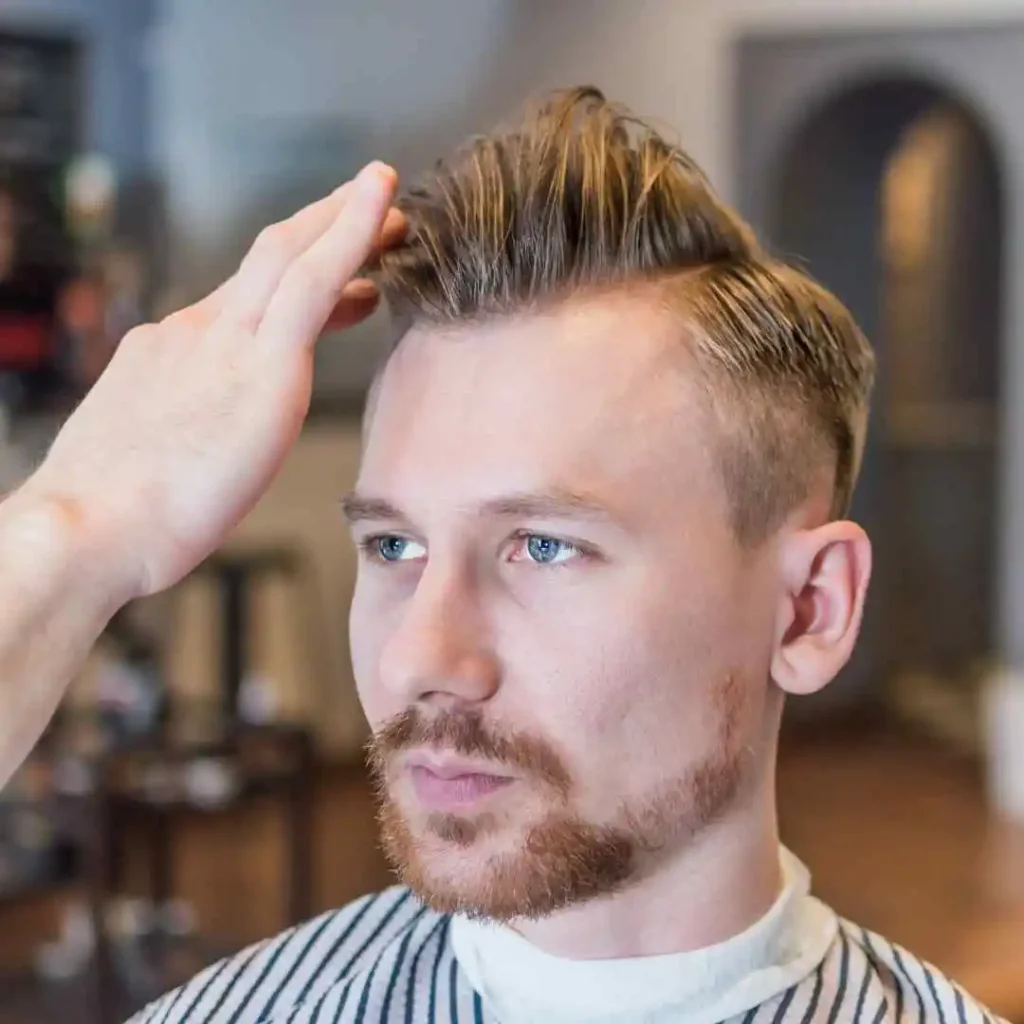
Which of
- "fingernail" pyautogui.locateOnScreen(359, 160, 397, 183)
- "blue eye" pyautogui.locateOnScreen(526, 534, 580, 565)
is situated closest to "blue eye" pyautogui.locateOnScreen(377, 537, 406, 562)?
"blue eye" pyautogui.locateOnScreen(526, 534, 580, 565)

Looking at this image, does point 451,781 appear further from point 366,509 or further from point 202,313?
point 202,313

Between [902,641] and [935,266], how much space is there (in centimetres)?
133

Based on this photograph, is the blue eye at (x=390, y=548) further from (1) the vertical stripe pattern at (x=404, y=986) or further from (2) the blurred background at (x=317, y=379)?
(2) the blurred background at (x=317, y=379)

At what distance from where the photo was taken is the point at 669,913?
0.98 meters

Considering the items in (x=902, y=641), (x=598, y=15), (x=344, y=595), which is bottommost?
(x=902, y=641)

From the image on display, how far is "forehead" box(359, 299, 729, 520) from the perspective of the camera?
36.3 inches

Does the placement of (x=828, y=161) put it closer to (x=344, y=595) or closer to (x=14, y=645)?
(x=344, y=595)

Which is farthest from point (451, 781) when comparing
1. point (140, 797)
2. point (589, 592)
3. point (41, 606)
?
point (140, 797)

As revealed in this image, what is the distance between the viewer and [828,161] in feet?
A: 13.9

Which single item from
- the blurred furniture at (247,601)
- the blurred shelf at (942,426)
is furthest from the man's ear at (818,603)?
the blurred shelf at (942,426)

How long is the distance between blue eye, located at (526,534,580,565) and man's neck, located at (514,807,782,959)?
0.22 m

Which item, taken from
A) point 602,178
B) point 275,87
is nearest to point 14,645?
point 602,178

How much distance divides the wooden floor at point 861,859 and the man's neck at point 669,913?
1.54 m

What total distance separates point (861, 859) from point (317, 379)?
72.0 inches
